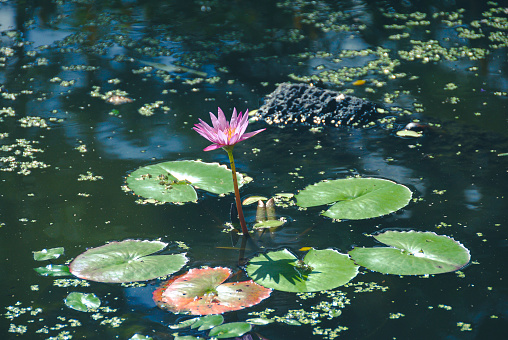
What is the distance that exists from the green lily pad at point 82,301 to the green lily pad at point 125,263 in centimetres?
7

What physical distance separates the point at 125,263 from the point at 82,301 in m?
0.22

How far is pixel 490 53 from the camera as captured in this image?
4.54 meters

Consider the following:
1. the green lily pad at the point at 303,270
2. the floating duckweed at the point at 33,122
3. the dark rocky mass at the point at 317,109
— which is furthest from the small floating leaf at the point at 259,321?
the floating duckweed at the point at 33,122

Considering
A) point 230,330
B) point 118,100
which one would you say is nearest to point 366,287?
point 230,330

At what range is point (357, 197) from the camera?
8.23 ft

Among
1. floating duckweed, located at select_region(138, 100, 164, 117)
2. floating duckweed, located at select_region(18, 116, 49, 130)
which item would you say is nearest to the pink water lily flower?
floating duckweed, located at select_region(138, 100, 164, 117)

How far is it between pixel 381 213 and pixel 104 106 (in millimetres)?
2153

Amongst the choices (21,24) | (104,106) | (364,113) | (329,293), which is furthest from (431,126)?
(21,24)

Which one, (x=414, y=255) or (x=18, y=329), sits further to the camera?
(x=414, y=255)

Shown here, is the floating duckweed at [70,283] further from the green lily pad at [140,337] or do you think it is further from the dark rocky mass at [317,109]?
the dark rocky mass at [317,109]

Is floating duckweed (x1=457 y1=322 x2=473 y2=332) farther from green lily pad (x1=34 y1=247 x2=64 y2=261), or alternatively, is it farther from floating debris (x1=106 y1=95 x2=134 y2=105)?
floating debris (x1=106 y1=95 x2=134 y2=105)

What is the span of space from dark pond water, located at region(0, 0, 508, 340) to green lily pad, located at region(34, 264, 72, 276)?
0.04m

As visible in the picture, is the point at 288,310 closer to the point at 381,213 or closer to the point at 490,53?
the point at 381,213

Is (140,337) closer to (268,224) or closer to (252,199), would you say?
(268,224)
